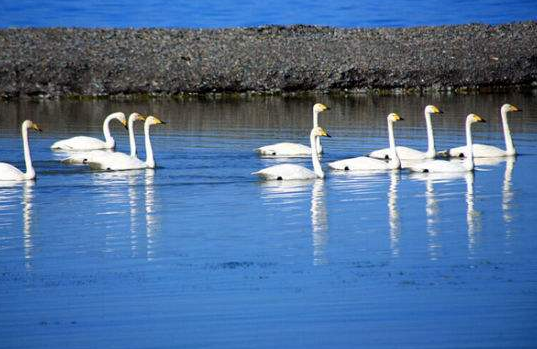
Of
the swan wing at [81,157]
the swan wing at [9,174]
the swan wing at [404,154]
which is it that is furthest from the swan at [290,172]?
the swan wing at [9,174]

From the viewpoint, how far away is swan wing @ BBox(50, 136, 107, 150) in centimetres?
2452

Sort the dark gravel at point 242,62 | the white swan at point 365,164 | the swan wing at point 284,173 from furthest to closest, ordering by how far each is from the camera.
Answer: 1. the dark gravel at point 242,62
2. the white swan at point 365,164
3. the swan wing at point 284,173

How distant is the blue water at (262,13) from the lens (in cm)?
6525

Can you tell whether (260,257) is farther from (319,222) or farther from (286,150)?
(286,150)

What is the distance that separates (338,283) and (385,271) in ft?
2.32

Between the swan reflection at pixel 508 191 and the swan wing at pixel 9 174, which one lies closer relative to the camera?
the swan reflection at pixel 508 191

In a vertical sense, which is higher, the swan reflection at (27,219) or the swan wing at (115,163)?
the swan wing at (115,163)

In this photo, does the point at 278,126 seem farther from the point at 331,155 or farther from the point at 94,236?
the point at 94,236

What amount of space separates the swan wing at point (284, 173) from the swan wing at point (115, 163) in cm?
252

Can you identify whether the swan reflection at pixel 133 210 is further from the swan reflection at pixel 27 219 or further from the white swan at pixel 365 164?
the white swan at pixel 365 164

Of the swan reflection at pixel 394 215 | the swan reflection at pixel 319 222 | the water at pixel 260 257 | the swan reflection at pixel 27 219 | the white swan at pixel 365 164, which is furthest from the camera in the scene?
the white swan at pixel 365 164

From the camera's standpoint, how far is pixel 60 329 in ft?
35.8

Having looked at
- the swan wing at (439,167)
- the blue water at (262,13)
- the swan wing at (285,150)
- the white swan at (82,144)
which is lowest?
the swan wing at (439,167)

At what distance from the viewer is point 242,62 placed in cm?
4097
